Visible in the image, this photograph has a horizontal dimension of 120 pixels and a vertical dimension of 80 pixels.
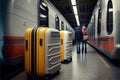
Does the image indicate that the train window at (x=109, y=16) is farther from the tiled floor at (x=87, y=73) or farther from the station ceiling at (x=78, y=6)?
the station ceiling at (x=78, y=6)

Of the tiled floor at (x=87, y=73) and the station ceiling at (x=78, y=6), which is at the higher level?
the station ceiling at (x=78, y=6)

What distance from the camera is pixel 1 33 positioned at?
5.09 m

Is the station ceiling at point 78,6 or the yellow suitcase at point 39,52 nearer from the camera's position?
the yellow suitcase at point 39,52

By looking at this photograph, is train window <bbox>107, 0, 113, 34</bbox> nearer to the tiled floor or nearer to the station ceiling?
the tiled floor

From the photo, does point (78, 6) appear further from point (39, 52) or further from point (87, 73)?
point (39, 52)

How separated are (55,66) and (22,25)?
1.54 m

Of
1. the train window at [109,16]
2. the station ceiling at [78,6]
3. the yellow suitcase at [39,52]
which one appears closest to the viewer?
the yellow suitcase at [39,52]

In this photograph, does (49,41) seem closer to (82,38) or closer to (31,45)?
→ (31,45)

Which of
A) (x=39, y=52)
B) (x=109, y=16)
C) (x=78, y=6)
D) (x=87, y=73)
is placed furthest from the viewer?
(x=78, y=6)

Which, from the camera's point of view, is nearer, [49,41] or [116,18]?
[49,41]

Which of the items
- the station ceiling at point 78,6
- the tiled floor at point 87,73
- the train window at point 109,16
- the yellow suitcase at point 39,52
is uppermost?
the station ceiling at point 78,6

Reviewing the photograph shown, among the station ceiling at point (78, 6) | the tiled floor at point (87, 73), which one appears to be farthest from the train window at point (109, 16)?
the station ceiling at point (78, 6)

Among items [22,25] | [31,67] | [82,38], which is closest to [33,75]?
[31,67]

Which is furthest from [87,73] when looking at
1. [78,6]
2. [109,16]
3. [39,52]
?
[78,6]
